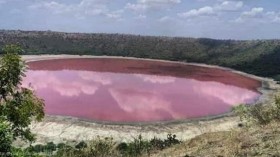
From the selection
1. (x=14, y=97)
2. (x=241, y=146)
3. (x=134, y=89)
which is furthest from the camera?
(x=134, y=89)

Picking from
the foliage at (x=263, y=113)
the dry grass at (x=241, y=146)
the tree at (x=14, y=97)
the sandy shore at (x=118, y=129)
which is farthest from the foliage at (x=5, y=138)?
the sandy shore at (x=118, y=129)

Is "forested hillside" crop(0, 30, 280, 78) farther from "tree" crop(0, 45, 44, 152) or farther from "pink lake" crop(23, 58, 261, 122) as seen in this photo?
"tree" crop(0, 45, 44, 152)

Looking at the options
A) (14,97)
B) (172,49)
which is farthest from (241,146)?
(172,49)

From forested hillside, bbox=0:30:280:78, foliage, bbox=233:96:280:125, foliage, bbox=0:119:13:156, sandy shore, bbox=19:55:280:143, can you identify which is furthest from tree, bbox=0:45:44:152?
forested hillside, bbox=0:30:280:78

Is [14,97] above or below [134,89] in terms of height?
above

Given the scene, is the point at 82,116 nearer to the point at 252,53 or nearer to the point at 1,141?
the point at 1,141

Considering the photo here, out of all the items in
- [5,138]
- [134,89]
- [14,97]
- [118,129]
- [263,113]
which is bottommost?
[134,89]

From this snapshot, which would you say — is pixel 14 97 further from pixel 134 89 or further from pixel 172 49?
pixel 172 49
